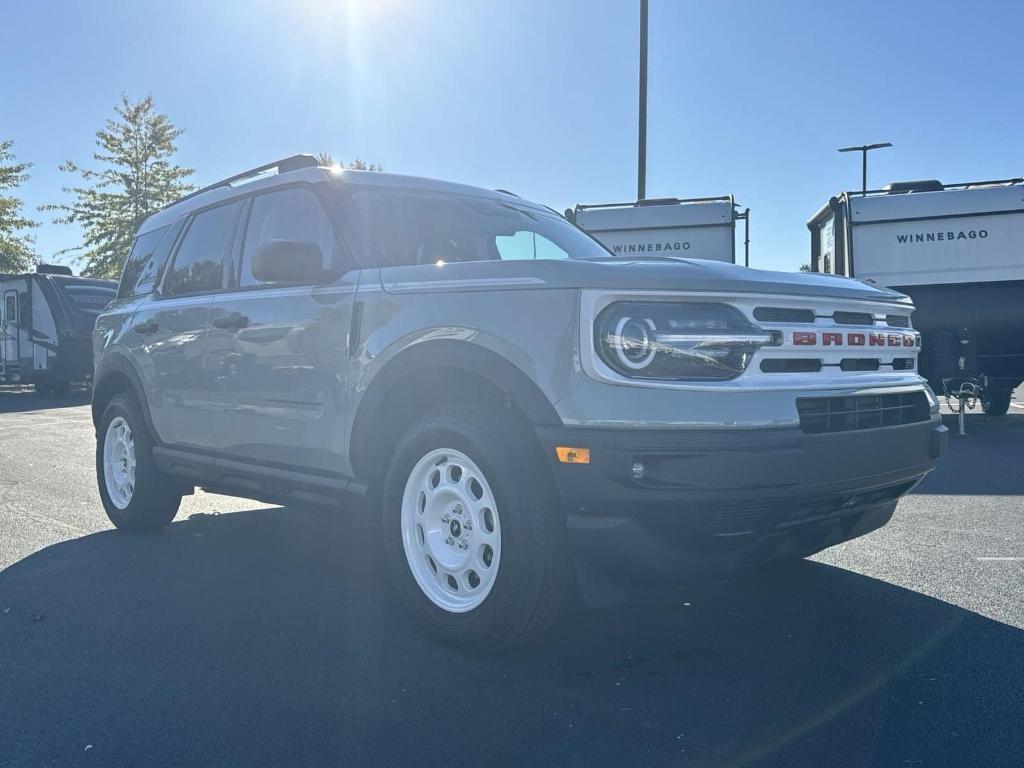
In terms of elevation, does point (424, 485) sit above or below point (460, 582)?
above

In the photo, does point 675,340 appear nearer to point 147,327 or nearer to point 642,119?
point 147,327

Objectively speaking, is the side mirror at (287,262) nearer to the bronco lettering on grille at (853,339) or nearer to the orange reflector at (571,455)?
the orange reflector at (571,455)

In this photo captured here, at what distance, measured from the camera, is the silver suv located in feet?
9.65

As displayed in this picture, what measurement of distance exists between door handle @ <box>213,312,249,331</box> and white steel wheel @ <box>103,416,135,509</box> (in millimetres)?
1409

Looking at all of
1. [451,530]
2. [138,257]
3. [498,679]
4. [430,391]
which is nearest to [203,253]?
[138,257]

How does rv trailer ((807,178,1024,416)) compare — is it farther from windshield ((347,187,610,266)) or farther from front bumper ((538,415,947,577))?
front bumper ((538,415,947,577))

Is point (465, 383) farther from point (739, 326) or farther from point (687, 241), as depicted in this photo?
point (687, 241)

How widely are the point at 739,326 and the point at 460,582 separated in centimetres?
135

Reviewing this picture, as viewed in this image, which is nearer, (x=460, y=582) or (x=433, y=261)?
(x=460, y=582)

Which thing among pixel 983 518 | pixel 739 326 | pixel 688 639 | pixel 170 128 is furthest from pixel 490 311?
pixel 170 128

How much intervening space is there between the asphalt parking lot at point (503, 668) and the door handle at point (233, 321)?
1.22 meters

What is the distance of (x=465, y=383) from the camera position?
3.47 m

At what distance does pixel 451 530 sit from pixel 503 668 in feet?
1.73

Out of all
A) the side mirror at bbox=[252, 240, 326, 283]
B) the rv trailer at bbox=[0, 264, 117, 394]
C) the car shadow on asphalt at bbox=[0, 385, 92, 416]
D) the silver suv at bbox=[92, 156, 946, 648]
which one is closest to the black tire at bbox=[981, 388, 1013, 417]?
the silver suv at bbox=[92, 156, 946, 648]
